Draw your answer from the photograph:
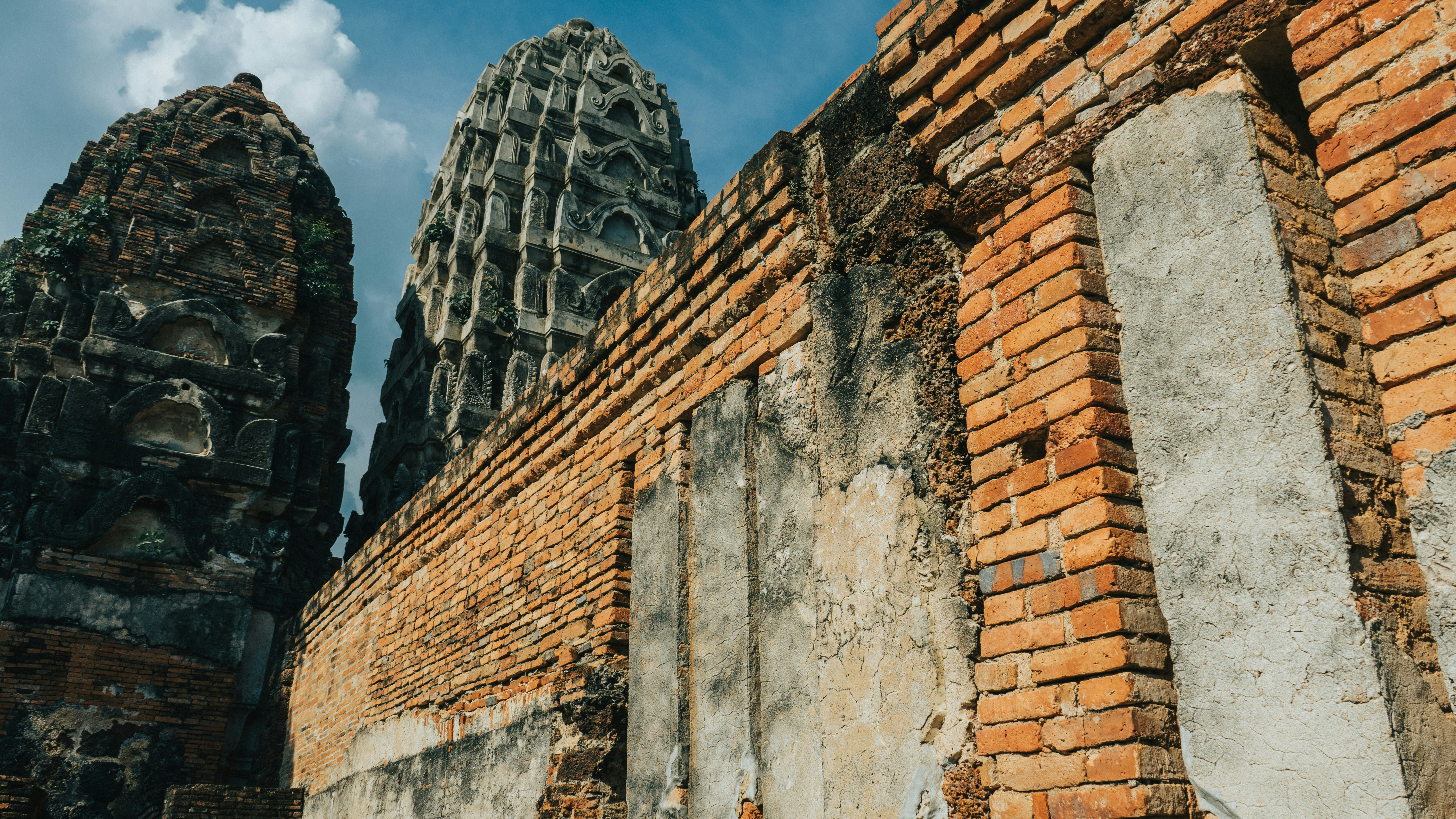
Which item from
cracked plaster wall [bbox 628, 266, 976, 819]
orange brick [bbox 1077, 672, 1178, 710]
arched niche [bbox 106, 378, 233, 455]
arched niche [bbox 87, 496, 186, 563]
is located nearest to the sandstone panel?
cracked plaster wall [bbox 628, 266, 976, 819]

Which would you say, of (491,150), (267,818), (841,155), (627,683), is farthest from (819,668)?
(491,150)

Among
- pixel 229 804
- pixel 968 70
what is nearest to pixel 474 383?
pixel 229 804

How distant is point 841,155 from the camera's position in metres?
3.79

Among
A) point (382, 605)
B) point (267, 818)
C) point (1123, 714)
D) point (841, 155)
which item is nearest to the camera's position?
point (1123, 714)

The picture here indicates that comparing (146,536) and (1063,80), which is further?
(146,536)

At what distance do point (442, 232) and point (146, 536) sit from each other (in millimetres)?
8303

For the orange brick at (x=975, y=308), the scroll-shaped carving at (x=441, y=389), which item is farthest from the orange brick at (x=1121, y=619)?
the scroll-shaped carving at (x=441, y=389)

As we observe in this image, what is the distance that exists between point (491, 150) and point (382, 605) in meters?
13.1

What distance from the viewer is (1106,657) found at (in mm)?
2318

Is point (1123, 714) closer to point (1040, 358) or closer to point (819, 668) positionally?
point (1040, 358)

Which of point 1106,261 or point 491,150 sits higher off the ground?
point 491,150

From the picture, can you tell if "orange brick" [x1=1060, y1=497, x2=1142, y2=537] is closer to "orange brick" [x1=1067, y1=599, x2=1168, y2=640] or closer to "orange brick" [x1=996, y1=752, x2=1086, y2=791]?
"orange brick" [x1=1067, y1=599, x2=1168, y2=640]

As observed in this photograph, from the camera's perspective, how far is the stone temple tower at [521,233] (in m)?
17.0

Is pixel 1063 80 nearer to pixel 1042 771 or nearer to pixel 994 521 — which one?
pixel 994 521
